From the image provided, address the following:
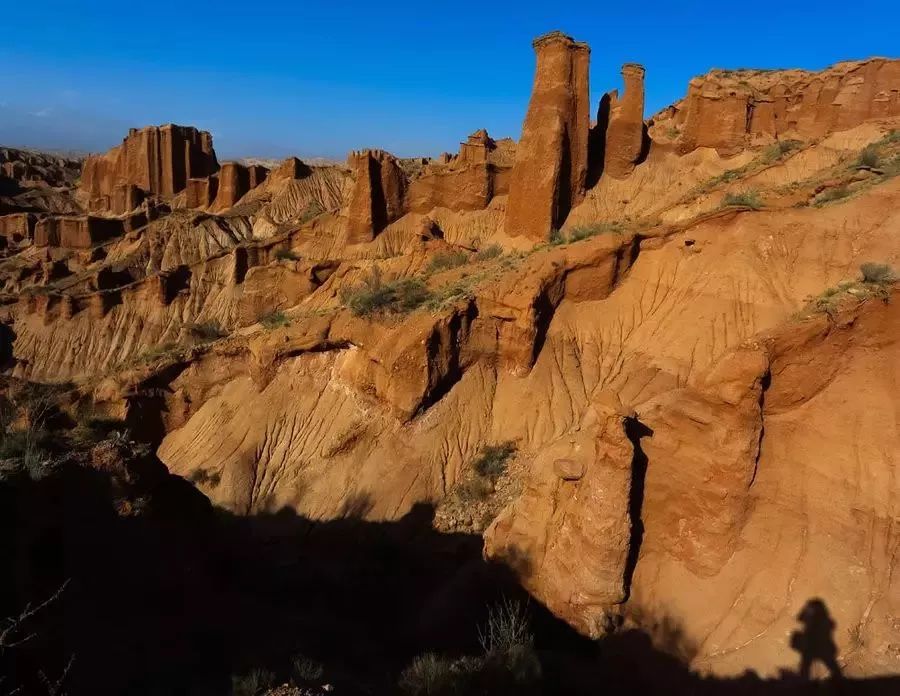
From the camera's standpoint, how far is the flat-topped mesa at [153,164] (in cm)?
6284

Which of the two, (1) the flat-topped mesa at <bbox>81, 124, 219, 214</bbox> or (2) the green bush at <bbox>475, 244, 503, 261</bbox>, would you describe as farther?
(1) the flat-topped mesa at <bbox>81, 124, 219, 214</bbox>

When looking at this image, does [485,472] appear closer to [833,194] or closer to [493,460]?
[493,460]

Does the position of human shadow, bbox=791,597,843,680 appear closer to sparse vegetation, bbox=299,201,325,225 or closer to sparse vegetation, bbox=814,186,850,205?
sparse vegetation, bbox=814,186,850,205

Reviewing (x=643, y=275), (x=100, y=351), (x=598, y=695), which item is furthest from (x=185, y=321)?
(x=598, y=695)

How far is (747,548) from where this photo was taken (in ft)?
30.0

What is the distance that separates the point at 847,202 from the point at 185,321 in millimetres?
36196

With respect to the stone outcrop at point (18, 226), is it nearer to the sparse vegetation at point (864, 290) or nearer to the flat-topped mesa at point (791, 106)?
the flat-topped mesa at point (791, 106)

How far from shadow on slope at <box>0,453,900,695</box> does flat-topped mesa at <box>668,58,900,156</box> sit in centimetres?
2687

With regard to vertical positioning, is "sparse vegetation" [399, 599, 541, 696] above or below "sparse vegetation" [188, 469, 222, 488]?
above

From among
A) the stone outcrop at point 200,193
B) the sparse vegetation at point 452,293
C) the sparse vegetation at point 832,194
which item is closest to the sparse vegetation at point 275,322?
the sparse vegetation at point 452,293

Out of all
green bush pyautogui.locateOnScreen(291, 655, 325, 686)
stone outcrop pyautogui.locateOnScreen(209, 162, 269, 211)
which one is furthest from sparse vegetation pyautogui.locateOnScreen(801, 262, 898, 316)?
stone outcrop pyautogui.locateOnScreen(209, 162, 269, 211)

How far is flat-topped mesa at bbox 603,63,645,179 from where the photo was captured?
94.0 ft

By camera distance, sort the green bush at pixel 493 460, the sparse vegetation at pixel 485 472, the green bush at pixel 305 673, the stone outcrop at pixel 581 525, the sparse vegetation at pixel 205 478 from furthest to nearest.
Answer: the sparse vegetation at pixel 205 478, the green bush at pixel 493 460, the sparse vegetation at pixel 485 472, the stone outcrop at pixel 581 525, the green bush at pixel 305 673

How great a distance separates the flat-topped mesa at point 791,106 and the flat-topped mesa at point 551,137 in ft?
26.0
